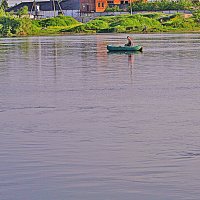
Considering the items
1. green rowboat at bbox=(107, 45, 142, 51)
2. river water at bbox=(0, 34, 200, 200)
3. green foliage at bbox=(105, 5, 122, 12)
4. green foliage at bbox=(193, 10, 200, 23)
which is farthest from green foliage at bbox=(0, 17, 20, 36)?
river water at bbox=(0, 34, 200, 200)

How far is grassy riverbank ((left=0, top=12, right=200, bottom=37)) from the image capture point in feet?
266

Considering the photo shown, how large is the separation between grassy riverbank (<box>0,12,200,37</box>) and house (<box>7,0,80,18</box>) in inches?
411

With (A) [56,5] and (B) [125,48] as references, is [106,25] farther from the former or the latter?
(B) [125,48]

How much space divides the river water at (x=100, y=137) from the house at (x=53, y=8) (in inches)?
2940

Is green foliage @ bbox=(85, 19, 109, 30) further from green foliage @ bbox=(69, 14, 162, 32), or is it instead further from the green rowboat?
the green rowboat

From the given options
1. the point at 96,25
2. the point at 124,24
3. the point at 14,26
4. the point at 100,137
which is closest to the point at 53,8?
the point at 96,25

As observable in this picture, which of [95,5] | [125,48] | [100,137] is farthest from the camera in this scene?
[95,5]

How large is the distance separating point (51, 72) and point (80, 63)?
4786 millimetres

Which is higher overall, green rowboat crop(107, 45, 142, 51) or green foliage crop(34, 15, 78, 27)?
green rowboat crop(107, 45, 142, 51)

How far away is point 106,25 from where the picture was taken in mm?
83875

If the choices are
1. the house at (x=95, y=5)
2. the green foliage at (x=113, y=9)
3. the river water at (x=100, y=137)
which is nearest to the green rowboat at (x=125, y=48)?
the river water at (x=100, y=137)

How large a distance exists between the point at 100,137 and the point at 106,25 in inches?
2839

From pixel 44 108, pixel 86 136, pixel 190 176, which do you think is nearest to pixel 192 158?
pixel 190 176

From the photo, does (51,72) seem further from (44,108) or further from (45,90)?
(44,108)
